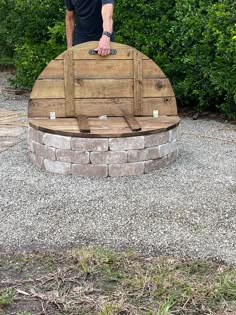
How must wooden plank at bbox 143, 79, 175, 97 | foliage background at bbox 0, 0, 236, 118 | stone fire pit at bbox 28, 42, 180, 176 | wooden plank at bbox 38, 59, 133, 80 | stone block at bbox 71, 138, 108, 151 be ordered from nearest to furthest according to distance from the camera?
1. stone block at bbox 71, 138, 108, 151
2. stone fire pit at bbox 28, 42, 180, 176
3. wooden plank at bbox 38, 59, 133, 80
4. wooden plank at bbox 143, 79, 175, 97
5. foliage background at bbox 0, 0, 236, 118

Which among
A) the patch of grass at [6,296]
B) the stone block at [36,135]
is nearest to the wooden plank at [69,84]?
the stone block at [36,135]

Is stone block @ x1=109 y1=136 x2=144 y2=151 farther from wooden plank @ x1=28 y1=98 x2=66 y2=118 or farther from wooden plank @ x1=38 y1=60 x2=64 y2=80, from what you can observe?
wooden plank @ x1=38 y1=60 x2=64 y2=80

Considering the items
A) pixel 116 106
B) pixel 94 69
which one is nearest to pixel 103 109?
pixel 116 106

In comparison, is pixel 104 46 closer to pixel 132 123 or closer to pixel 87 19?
pixel 87 19

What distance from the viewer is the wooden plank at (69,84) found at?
522 centimetres

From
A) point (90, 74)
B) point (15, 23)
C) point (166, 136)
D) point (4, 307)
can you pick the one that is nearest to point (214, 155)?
point (166, 136)

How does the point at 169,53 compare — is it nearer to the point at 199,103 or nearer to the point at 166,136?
the point at 199,103

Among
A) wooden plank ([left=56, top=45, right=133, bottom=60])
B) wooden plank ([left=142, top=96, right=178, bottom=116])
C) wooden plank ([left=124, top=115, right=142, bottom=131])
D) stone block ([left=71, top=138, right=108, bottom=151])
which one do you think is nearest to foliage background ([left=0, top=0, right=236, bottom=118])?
wooden plank ([left=142, top=96, right=178, bottom=116])

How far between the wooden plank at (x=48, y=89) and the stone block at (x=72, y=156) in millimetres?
746

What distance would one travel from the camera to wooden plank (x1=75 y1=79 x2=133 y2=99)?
5.30m

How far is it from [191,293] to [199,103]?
14.8ft

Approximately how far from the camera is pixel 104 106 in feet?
17.6

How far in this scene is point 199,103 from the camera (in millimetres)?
7074

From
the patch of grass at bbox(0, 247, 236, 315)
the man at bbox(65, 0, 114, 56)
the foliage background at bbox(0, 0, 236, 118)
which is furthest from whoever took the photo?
the foliage background at bbox(0, 0, 236, 118)
